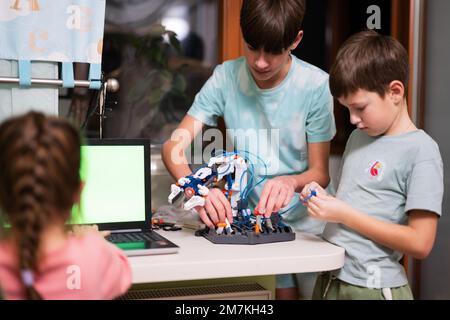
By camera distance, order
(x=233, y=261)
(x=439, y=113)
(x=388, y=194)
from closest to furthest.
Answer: (x=233, y=261) → (x=388, y=194) → (x=439, y=113)

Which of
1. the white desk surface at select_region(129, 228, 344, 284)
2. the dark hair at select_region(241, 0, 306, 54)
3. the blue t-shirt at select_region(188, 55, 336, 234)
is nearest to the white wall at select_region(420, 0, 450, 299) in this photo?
the blue t-shirt at select_region(188, 55, 336, 234)

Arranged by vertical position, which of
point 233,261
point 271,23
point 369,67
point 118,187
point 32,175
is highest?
point 271,23

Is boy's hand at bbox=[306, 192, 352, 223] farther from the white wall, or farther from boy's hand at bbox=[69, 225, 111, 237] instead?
the white wall

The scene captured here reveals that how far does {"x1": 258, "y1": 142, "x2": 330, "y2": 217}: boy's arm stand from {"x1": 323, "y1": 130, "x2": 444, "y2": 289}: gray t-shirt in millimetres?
157

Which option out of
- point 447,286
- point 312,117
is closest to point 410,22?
point 312,117

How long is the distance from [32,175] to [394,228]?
30.4 inches

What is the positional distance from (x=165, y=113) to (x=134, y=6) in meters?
0.50

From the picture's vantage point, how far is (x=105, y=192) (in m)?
1.43

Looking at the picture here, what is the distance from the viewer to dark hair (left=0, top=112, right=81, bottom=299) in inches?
35.1

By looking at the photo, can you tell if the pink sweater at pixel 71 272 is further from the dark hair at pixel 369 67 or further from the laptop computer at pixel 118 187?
the dark hair at pixel 369 67

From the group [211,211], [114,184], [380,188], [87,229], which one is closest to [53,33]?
[114,184]

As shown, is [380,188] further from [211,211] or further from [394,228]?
[211,211]

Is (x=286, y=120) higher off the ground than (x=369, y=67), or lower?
lower

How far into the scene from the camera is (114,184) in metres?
1.44
